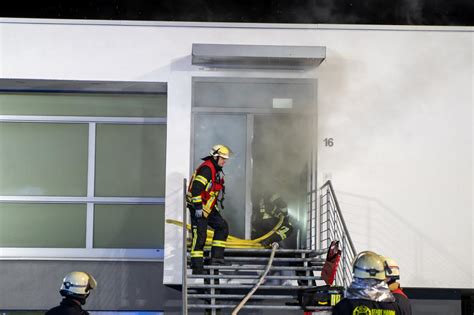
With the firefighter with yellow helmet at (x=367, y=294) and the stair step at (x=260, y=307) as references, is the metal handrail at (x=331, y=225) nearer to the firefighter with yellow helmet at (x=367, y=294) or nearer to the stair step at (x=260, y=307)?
the stair step at (x=260, y=307)

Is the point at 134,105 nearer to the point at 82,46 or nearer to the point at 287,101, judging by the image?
the point at 82,46

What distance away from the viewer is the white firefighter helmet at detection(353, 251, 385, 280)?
789cm

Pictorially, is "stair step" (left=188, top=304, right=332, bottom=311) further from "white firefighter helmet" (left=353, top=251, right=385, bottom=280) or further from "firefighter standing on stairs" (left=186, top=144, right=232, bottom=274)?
"white firefighter helmet" (left=353, top=251, right=385, bottom=280)

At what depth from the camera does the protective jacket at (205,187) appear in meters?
12.2

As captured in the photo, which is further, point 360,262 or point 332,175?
point 332,175

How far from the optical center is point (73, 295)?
8.88 m

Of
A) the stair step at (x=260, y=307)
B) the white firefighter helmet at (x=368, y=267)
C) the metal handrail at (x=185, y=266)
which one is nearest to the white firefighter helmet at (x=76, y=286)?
the metal handrail at (x=185, y=266)

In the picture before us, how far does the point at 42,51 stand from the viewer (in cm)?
1394

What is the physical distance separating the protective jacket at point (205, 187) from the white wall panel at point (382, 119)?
115cm

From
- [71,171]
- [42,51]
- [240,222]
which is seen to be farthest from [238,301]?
[42,51]

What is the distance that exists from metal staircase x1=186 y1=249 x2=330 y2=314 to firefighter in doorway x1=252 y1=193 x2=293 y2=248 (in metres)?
0.43

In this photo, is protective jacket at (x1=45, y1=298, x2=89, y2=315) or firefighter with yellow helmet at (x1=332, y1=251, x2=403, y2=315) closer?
firefighter with yellow helmet at (x1=332, y1=251, x2=403, y2=315)

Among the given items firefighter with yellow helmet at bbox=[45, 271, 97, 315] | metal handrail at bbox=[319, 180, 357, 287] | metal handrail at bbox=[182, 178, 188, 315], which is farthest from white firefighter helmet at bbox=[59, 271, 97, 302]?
metal handrail at bbox=[319, 180, 357, 287]

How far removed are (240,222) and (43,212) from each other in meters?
3.26
